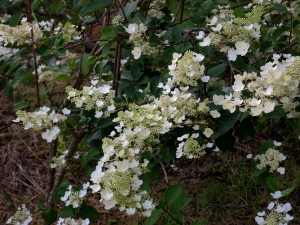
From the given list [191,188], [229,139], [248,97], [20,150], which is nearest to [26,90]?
[20,150]

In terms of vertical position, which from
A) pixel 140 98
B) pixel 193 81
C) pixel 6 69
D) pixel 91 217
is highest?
pixel 193 81

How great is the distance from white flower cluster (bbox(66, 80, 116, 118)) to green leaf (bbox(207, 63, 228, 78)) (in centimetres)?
32

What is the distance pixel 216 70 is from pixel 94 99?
404 millimetres

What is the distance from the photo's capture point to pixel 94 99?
1.37 meters

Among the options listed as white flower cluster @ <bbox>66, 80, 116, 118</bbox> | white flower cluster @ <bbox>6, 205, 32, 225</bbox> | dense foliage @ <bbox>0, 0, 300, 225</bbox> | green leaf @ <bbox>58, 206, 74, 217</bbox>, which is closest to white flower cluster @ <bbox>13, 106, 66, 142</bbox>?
dense foliage @ <bbox>0, 0, 300, 225</bbox>

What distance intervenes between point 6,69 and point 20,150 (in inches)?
29.4

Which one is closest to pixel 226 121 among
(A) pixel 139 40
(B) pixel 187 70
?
(B) pixel 187 70

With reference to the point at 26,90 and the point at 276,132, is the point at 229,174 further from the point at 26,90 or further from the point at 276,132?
the point at 26,90

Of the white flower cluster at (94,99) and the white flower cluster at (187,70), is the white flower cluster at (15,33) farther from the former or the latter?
the white flower cluster at (187,70)

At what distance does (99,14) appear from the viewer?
7.71 feet

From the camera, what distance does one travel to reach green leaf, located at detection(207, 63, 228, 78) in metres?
1.46

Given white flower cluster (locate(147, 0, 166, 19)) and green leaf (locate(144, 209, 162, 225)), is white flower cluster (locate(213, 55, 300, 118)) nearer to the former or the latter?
green leaf (locate(144, 209, 162, 225))

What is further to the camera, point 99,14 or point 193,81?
point 99,14

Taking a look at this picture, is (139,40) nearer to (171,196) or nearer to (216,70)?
(216,70)
